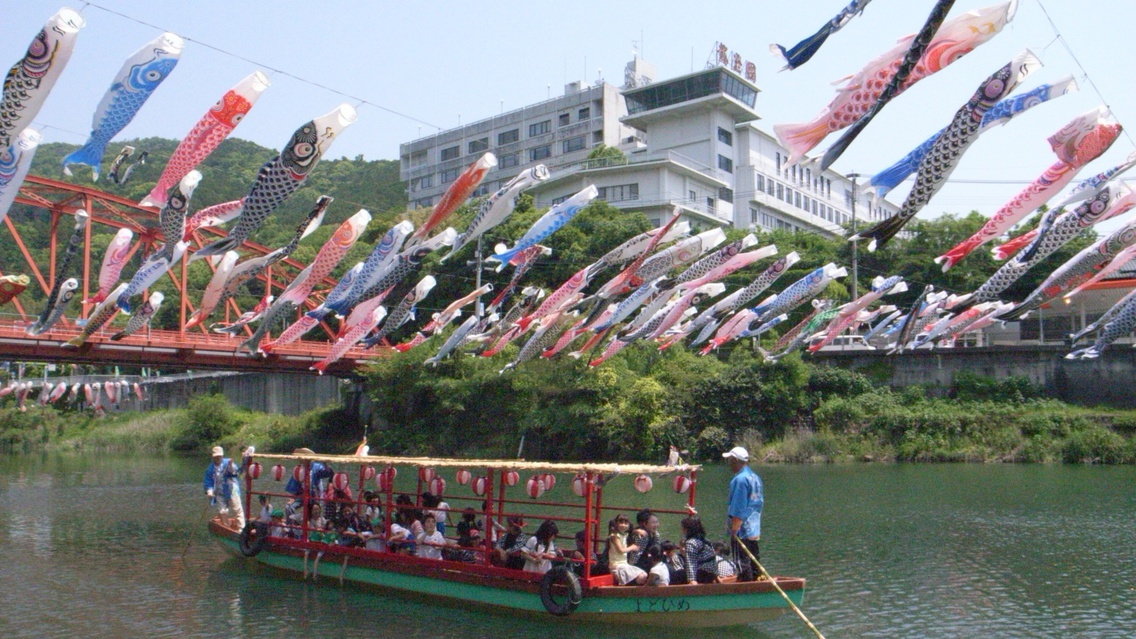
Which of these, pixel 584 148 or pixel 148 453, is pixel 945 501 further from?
pixel 584 148

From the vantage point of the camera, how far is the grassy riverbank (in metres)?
36.8

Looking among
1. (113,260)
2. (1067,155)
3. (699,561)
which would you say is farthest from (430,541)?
(113,260)

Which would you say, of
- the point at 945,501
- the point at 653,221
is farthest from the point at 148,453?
the point at 945,501

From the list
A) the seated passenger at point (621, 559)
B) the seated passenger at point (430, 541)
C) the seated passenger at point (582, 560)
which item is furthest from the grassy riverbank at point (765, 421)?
the seated passenger at point (621, 559)

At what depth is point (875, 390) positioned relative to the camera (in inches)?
1625

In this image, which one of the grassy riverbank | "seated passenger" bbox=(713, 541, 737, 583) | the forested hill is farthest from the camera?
the forested hill

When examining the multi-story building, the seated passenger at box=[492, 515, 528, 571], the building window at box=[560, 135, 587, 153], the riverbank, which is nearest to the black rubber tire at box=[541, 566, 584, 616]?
the seated passenger at box=[492, 515, 528, 571]

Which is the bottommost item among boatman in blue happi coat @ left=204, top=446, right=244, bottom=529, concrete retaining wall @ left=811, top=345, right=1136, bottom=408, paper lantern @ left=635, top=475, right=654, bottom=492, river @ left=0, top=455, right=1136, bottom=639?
river @ left=0, top=455, right=1136, bottom=639

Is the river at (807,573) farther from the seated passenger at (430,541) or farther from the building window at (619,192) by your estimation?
the building window at (619,192)

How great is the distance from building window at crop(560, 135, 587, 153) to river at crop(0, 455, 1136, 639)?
54.3 m

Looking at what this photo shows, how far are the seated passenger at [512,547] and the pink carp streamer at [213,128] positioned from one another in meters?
7.31

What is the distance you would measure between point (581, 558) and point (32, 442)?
56.2 meters

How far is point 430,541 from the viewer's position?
50.9 feet

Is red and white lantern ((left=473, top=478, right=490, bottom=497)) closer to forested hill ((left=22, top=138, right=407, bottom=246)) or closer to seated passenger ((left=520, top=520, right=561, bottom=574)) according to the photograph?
seated passenger ((left=520, top=520, right=561, bottom=574))
